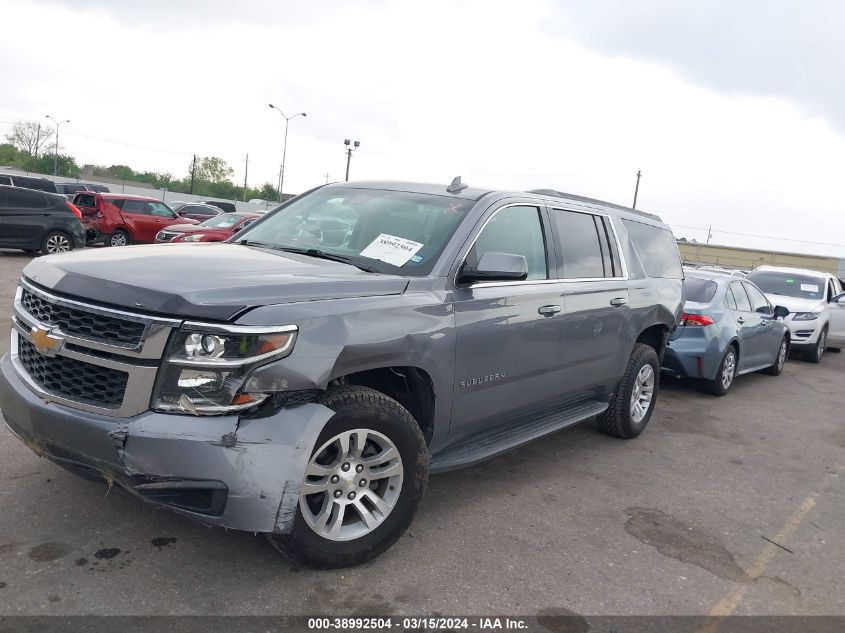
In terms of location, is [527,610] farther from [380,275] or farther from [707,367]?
[707,367]

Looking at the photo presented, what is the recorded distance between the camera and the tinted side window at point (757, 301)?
30.9 ft

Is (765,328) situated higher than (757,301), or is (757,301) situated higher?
(757,301)

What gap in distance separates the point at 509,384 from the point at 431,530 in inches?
38.0

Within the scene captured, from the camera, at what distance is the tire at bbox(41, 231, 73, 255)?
51.9 feet

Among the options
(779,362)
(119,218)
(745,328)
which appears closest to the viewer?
(745,328)

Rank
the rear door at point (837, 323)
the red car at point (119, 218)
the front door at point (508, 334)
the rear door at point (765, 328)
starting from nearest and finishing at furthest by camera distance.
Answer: the front door at point (508, 334) < the rear door at point (765, 328) < the rear door at point (837, 323) < the red car at point (119, 218)

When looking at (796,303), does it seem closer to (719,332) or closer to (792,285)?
(792,285)

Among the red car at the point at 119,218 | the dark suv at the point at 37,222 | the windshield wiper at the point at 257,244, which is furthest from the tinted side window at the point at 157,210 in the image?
the windshield wiper at the point at 257,244

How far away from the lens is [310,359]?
3.03m

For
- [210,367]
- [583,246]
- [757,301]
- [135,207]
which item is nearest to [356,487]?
[210,367]

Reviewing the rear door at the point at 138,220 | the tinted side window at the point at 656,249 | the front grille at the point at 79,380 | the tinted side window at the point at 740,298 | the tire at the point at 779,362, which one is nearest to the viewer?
the front grille at the point at 79,380

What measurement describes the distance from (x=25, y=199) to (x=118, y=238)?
15.2 feet

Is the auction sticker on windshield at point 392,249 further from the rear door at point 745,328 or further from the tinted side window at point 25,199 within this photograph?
the tinted side window at point 25,199

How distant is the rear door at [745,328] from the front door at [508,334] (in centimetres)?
480
